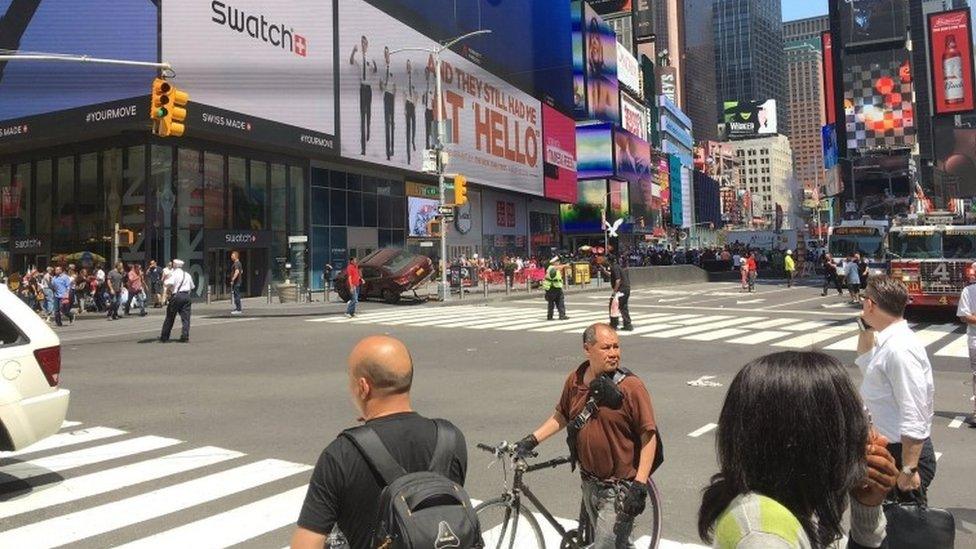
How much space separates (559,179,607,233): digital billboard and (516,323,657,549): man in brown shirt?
76.4 meters

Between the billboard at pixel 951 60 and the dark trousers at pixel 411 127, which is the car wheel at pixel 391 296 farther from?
the billboard at pixel 951 60

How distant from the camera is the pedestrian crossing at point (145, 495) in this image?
4684mm

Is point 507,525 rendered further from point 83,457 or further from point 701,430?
point 83,457

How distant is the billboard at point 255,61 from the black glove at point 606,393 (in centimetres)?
2814

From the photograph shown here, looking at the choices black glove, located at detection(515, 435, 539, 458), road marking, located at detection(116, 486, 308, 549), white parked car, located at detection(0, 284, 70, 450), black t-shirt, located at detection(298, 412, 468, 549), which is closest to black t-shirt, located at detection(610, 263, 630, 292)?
road marking, located at detection(116, 486, 308, 549)

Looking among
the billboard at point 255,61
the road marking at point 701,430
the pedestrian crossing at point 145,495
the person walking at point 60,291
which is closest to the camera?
the pedestrian crossing at point 145,495

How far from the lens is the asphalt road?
5121mm

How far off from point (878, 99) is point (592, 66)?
38566 mm

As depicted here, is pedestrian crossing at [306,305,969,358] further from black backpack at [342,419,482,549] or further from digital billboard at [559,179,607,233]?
digital billboard at [559,179,607,233]

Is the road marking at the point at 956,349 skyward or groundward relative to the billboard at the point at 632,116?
groundward

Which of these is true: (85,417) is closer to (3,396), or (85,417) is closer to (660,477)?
(3,396)

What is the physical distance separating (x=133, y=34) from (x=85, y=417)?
24553mm

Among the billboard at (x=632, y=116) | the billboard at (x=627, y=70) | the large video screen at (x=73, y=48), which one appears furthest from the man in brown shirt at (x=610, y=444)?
the billboard at (x=627, y=70)

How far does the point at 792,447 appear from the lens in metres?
1.75
